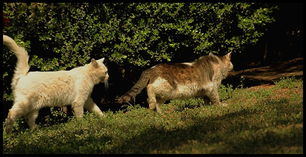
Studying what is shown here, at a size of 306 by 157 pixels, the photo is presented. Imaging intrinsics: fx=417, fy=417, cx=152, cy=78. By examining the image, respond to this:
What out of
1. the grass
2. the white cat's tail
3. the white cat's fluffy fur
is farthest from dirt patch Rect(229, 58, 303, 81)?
the white cat's tail

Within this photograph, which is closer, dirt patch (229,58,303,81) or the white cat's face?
the white cat's face

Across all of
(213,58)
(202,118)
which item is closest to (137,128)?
(202,118)

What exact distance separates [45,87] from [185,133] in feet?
13.7

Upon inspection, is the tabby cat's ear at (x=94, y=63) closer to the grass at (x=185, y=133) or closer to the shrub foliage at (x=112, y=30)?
the shrub foliage at (x=112, y=30)

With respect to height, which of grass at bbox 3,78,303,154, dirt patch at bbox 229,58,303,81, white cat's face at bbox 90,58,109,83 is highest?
white cat's face at bbox 90,58,109,83

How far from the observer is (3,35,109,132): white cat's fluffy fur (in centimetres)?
974

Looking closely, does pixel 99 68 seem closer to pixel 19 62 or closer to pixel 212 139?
pixel 19 62

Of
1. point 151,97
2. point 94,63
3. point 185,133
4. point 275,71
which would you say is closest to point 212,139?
point 185,133

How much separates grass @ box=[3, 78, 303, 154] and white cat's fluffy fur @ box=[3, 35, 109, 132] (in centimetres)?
50

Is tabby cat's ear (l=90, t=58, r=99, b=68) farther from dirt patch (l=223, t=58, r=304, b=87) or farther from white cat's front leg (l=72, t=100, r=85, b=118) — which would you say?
dirt patch (l=223, t=58, r=304, b=87)

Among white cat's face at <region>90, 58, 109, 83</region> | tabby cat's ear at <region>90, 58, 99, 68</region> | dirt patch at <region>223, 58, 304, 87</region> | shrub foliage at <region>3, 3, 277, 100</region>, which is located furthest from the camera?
dirt patch at <region>223, 58, 304, 87</region>

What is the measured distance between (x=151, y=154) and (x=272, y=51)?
928 inches

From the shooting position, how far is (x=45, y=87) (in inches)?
400

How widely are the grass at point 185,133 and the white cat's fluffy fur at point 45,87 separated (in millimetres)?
500
